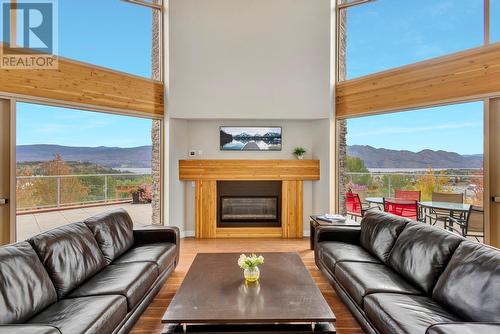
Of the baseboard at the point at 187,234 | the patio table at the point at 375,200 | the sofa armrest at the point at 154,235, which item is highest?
the patio table at the point at 375,200

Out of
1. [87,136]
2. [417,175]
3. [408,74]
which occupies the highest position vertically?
[408,74]

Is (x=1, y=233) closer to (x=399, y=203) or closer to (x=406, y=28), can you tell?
(x=399, y=203)

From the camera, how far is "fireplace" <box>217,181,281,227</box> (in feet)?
19.4

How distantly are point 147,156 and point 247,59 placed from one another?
2680 millimetres

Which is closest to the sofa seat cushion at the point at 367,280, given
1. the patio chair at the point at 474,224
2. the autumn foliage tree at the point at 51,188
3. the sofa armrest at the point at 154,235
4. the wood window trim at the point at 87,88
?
the patio chair at the point at 474,224

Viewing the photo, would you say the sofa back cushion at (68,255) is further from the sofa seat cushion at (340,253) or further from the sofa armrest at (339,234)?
the sofa armrest at (339,234)

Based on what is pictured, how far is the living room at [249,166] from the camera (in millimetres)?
2211

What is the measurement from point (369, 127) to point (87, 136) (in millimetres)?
4937

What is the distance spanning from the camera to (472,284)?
2012 millimetres

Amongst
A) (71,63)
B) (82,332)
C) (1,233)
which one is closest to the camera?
(82,332)

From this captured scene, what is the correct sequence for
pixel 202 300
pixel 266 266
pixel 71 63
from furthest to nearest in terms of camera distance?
pixel 71 63, pixel 266 266, pixel 202 300

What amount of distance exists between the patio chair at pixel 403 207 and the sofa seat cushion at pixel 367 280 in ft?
6.88

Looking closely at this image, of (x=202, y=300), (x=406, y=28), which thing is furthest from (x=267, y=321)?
(x=406, y=28)

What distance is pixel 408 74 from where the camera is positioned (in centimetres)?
462
